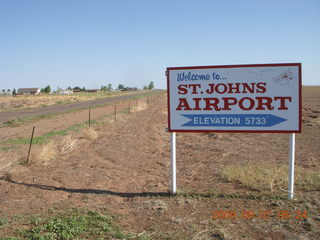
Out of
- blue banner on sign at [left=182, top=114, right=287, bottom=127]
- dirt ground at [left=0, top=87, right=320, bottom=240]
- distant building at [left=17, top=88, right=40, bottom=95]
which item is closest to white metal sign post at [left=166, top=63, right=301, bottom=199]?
blue banner on sign at [left=182, top=114, right=287, bottom=127]

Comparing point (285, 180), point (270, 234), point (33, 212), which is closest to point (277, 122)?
point (285, 180)

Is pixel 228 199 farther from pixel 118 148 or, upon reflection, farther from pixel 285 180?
pixel 118 148

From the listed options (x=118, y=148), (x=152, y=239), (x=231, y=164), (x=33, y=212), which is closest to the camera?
(x=152, y=239)

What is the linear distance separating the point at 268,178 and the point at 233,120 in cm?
147

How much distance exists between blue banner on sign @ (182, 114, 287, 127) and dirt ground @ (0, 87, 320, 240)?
1.21 metres

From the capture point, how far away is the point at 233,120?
525 centimetres

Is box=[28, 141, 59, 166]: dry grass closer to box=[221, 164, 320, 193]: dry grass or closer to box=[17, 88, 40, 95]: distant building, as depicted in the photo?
box=[221, 164, 320, 193]: dry grass

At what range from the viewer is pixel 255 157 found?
8.33 metres

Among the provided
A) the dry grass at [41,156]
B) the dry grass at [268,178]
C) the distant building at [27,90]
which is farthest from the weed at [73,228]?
the distant building at [27,90]

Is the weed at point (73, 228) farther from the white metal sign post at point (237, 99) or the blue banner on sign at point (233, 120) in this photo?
the blue banner on sign at point (233, 120)

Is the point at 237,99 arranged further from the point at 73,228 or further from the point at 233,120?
the point at 73,228

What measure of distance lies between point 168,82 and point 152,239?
276 cm

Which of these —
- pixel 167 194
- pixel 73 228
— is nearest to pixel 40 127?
pixel 167 194

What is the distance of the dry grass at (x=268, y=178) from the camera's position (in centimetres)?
554
